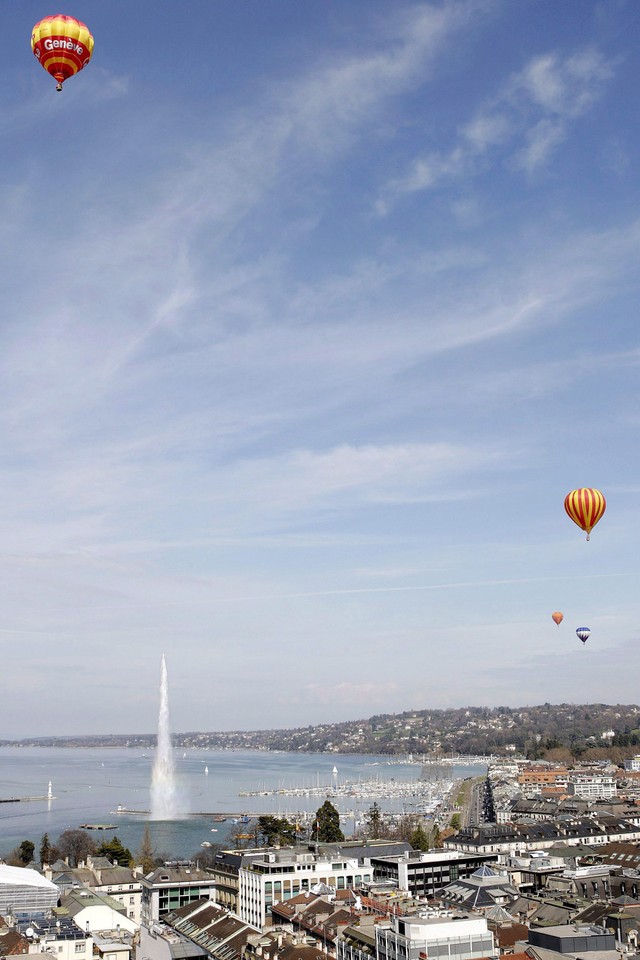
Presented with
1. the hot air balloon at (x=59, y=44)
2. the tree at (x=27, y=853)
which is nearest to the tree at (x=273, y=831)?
the tree at (x=27, y=853)

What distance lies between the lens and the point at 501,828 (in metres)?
69.9

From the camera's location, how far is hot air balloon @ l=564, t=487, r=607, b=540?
4341 cm

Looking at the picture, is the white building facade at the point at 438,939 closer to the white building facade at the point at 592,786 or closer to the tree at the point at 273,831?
the tree at the point at 273,831

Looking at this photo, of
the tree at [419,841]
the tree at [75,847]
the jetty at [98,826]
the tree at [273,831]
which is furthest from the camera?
the jetty at [98,826]

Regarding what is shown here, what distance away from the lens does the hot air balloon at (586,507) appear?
43.4 m

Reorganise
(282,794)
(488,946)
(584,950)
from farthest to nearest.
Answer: (282,794) < (584,950) < (488,946)

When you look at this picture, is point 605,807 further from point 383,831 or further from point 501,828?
point 501,828

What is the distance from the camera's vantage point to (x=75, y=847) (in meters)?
81.9

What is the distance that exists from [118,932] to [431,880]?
20.5 m

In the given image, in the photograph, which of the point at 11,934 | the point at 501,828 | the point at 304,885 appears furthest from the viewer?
the point at 501,828

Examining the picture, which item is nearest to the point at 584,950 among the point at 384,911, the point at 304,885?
the point at 384,911

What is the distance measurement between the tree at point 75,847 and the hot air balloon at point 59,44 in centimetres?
6589

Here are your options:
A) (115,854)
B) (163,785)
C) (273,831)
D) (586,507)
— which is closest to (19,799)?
(163,785)

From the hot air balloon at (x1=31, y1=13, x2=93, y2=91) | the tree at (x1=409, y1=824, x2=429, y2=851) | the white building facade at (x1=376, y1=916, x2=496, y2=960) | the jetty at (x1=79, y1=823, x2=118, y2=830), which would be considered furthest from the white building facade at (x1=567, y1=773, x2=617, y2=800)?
the hot air balloon at (x1=31, y1=13, x2=93, y2=91)
